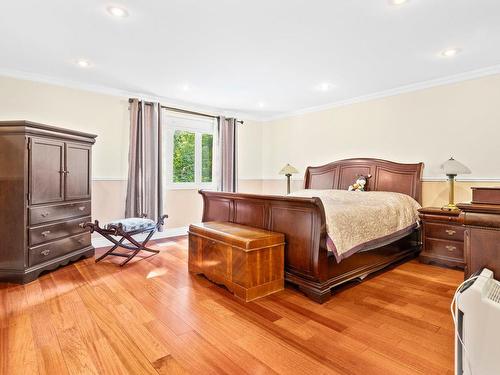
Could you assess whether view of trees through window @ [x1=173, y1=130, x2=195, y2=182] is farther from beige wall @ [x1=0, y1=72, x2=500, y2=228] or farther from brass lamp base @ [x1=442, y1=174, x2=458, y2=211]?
brass lamp base @ [x1=442, y1=174, x2=458, y2=211]

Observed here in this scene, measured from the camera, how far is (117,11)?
2.38m

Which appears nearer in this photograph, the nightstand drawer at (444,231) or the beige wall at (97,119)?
the nightstand drawer at (444,231)

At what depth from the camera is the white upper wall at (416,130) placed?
3607mm

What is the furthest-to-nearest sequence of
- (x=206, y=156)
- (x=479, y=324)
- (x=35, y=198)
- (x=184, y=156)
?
1. (x=206, y=156)
2. (x=184, y=156)
3. (x=35, y=198)
4. (x=479, y=324)

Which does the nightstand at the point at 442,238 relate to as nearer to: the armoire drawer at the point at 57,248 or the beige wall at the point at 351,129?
the beige wall at the point at 351,129

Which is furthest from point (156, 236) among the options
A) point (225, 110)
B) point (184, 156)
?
point (225, 110)

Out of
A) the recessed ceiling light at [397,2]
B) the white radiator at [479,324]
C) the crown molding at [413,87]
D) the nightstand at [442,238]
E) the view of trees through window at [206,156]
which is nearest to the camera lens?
the white radiator at [479,324]

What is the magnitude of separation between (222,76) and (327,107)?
2292 millimetres

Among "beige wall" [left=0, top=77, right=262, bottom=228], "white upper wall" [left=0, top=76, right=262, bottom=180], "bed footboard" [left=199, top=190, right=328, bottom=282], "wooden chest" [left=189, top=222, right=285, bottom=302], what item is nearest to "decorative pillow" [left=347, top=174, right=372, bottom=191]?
"bed footboard" [left=199, top=190, right=328, bottom=282]

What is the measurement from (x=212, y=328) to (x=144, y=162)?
3.21 metres

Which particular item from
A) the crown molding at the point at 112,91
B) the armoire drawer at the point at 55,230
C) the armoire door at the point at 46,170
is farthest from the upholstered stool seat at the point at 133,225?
the crown molding at the point at 112,91

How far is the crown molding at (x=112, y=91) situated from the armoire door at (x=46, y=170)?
124 cm

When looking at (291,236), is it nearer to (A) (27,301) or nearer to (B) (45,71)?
(A) (27,301)

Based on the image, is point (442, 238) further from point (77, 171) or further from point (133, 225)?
point (77, 171)
